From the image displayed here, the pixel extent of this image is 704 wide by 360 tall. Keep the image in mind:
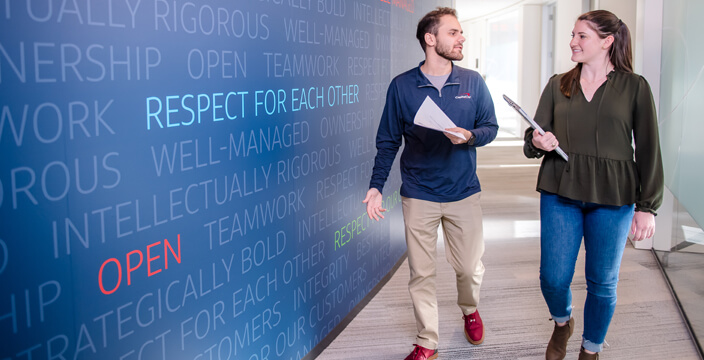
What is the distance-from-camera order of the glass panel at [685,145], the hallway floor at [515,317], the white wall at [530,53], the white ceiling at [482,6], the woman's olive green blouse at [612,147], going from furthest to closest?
the white ceiling at [482,6], the white wall at [530,53], the glass panel at [685,145], the hallway floor at [515,317], the woman's olive green blouse at [612,147]

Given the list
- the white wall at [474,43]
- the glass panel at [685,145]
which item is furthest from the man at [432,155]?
the white wall at [474,43]

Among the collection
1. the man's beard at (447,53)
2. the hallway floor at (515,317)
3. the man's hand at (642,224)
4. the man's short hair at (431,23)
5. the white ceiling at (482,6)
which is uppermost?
the white ceiling at (482,6)

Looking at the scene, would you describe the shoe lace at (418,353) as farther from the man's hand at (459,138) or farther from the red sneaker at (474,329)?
the man's hand at (459,138)

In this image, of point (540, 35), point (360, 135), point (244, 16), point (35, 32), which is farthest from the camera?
point (540, 35)

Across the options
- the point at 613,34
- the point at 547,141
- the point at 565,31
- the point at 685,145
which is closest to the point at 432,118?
the point at 547,141

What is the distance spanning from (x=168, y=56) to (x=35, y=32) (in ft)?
1.73

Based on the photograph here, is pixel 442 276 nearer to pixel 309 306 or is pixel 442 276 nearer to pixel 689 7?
pixel 309 306

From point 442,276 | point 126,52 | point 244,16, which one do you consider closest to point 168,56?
point 126,52

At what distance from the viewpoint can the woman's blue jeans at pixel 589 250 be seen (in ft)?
9.21

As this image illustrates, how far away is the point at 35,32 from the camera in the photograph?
5.12ft

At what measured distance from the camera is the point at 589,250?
2887 millimetres

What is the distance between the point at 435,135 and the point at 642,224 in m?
0.93

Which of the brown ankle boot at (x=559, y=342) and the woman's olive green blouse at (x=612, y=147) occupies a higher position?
the woman's olive green blouse at (x=612, y=147)

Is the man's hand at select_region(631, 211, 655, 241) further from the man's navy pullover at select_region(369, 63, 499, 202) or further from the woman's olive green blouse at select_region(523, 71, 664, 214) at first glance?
the man's navy pullover at select_region(369, 63, 499, 202)
